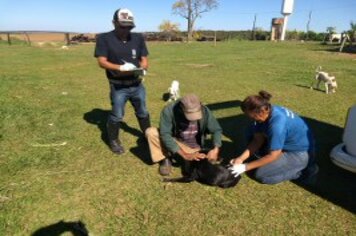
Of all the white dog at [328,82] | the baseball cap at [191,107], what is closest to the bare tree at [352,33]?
the white dog at [328,82]

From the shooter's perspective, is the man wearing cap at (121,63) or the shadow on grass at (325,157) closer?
the shadow on grass at (325,157)

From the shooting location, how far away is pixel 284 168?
14.5ft

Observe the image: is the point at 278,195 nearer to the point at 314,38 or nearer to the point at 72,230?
the point at 72,230

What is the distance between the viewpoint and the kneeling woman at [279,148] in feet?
13.3

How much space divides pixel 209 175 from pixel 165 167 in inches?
26.1

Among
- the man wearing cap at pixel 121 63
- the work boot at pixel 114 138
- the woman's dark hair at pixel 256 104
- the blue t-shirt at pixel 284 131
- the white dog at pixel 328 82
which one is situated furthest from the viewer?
the white dog at pixel 328 82

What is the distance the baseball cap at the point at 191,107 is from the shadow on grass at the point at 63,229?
Result: 164 cm

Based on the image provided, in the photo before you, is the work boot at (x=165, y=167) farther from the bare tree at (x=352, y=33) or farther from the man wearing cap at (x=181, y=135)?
the bare tree at (x=352, y=33)

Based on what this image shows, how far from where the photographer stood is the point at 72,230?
358 cm

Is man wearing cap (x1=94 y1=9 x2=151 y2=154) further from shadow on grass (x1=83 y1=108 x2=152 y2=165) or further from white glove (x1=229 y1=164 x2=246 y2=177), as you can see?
white glove (x1=229 y1=164 x2=246 y2=177)

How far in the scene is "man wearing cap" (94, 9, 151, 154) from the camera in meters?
4.75

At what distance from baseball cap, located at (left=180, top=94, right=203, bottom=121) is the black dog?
0.64 metres

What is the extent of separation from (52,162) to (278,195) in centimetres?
315

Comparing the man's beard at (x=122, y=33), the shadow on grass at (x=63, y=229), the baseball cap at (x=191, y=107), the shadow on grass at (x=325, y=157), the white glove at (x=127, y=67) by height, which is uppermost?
the man's beard at (x=122, y=33)
